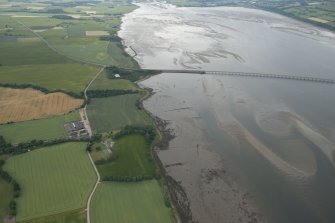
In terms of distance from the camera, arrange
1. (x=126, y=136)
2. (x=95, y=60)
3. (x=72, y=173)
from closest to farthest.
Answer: (x=72, y=173) < (x=126, y=136) < (x=95, y=60)

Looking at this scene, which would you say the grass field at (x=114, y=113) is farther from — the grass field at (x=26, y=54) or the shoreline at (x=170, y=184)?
the grass field at (x=26, y=54)

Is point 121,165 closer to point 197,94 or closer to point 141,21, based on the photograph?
point 197,94

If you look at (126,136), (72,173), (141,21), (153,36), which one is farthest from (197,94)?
(141,21)

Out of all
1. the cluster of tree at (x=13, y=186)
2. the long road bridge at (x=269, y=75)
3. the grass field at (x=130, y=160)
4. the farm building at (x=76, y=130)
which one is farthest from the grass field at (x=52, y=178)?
the long road bridge at (x=269, y=75)

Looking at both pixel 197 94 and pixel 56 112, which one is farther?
pixel 197 94

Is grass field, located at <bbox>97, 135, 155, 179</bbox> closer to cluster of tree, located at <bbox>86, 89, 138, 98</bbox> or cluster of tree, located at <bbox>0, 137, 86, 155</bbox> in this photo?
cluster of tree, located at <bbox>0, 137, 86, 155</bbox>

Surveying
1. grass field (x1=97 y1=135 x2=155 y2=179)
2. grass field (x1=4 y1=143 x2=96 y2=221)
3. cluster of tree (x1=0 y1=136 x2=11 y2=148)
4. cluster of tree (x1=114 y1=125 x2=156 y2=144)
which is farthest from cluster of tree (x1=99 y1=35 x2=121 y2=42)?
grass field (x1=4 y1=143 x2=96 y2=221)

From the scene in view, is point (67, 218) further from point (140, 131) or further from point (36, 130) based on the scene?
point (36, 130)

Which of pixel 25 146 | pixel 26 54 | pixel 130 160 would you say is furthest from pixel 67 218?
pixel 26 54
